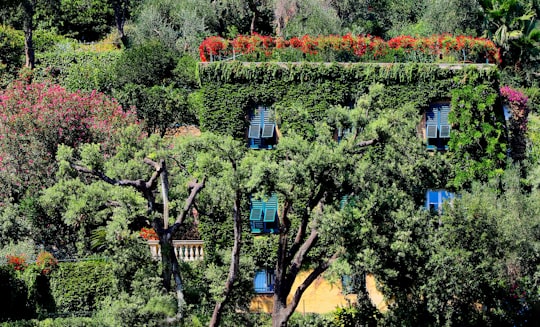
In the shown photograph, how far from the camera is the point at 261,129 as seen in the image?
33375 mm

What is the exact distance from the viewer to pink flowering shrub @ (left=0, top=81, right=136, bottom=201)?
3509 centimetres

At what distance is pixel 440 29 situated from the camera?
4962cm

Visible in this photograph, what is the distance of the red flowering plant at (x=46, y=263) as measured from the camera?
3120 centimetres

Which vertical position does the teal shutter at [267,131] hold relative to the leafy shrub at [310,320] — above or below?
above

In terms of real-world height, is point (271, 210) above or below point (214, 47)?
below

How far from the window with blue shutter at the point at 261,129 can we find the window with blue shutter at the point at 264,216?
1.97m

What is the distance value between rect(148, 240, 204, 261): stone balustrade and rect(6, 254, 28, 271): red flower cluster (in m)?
4.07

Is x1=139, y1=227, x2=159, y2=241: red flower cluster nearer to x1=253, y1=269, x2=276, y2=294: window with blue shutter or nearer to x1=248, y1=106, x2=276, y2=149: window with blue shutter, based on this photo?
x1=253, y1=269, x2=276, y2=294: window with blue shutter

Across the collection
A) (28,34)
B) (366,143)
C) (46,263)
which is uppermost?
(366,143)

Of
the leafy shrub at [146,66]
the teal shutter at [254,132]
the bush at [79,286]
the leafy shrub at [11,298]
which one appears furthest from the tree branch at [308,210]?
the leafy shrub at [146,66]

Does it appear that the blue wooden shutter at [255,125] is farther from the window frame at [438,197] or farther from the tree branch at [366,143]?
the tree branch at [366,143]

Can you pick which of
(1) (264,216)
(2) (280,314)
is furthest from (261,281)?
(2) (280,314)

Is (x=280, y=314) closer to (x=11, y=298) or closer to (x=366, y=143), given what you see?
(x=366, y=143)

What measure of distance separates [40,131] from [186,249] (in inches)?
279
